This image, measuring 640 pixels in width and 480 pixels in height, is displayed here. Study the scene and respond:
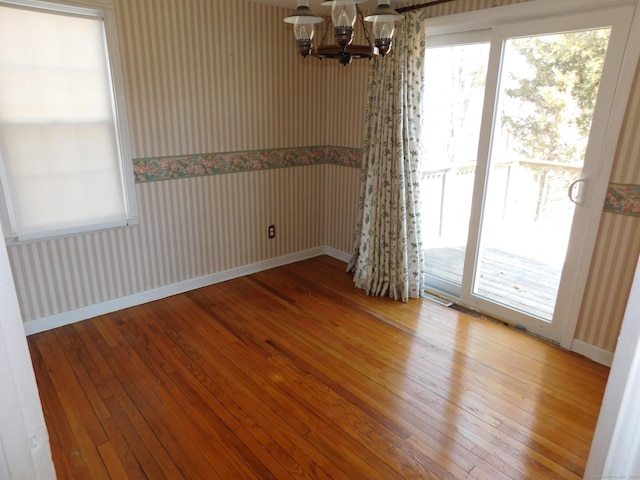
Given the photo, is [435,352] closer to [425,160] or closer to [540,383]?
[540,383]

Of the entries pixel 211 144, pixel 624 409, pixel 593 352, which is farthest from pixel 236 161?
pixel 624 409

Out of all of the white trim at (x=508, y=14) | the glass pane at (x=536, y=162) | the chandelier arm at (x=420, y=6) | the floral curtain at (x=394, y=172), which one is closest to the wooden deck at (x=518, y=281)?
the glass pane at (x=536, y=162)

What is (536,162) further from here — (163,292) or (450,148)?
(163,292)

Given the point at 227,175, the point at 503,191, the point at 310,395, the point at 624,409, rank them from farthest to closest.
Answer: the point at 227,175 < the point at 503,191 < the point at 310,395 < the point at 624,409

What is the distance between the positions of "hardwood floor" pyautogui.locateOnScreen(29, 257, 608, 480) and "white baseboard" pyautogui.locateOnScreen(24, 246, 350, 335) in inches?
3.5

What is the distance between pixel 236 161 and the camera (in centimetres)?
365

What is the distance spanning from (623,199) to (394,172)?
1540mm

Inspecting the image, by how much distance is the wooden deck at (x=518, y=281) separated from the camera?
119 inches

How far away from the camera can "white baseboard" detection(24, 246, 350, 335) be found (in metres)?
2.94

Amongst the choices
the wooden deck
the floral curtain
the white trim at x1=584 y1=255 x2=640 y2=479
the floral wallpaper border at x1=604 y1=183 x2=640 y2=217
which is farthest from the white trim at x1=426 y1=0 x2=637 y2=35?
the white trim at x1=584 y1=255 x2=640 y2=479

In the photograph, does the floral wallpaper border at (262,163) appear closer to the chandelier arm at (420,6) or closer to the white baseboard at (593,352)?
the white baseboard at (593,352)

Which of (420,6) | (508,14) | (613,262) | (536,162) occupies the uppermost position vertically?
(420,6)

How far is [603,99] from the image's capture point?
7.70 feet

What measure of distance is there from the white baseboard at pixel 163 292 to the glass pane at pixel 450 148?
1027mm
